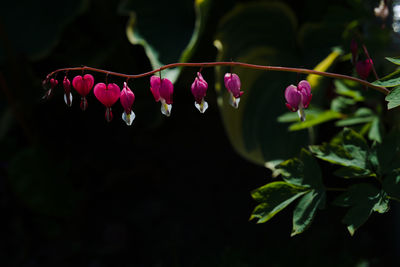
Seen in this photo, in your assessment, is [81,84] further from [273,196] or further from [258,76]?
[258,76]

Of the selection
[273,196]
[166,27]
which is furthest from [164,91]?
[166,27]

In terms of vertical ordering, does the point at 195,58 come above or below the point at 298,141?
above

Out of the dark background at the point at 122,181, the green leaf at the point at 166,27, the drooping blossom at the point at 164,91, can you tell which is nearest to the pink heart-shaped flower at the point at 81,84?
the drooping blossom at the point at 164,91

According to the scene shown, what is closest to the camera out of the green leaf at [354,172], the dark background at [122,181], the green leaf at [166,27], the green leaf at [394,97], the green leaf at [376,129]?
the green leaf at [394,97]

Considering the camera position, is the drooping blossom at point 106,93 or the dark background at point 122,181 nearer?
the drooping blossom at point 106,93

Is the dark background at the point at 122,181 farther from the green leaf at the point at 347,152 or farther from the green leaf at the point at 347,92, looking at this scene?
the green leaf at the point at 347,152

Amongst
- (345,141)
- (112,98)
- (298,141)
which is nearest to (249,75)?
(298,141)

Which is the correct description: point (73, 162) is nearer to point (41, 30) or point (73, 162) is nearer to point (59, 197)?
point (59, 197)
